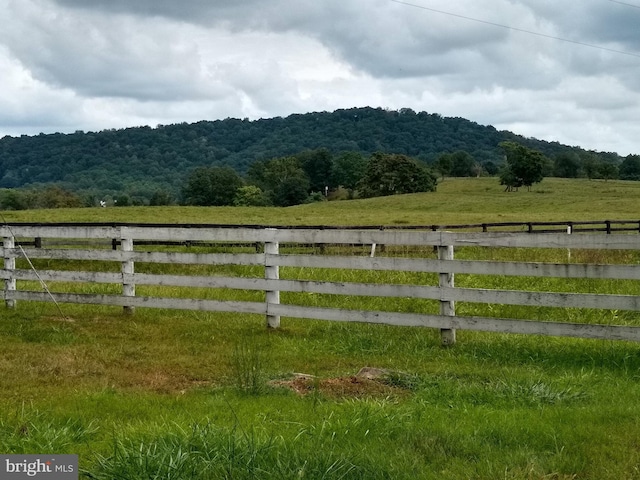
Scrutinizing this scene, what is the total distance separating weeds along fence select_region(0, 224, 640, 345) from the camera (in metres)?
8.44

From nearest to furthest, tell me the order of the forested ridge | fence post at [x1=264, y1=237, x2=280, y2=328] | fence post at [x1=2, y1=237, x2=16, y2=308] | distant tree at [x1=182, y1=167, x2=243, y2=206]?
fence post at [x1=264, y1=237, x2=280, y2=328]
fence post at [x1=2, y1=237, x2=16, y2=308]
distant tree at [x1=182, y1=167, x2=243, y2=206]
the forested ridge

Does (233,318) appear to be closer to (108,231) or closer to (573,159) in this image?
(108,231)

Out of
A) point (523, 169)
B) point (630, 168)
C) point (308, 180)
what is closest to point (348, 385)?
point (523, 169)

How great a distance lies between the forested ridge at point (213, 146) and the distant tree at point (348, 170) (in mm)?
17205

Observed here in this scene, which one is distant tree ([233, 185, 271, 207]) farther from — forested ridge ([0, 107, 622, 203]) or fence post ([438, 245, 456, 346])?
fence post ([438, 245, 456, 346])

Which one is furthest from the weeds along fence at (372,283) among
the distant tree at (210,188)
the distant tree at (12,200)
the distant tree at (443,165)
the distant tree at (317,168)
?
the distant tree at (317,168)

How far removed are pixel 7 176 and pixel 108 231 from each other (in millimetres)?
Result: 130592

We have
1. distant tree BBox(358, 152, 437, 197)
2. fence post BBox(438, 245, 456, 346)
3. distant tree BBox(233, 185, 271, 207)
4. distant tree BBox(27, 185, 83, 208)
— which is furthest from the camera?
distant tree BBox(358, 152, 437, 197)

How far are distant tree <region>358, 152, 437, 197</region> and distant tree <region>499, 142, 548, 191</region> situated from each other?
1149 centimetres

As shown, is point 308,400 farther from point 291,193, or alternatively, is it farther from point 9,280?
point 291,193

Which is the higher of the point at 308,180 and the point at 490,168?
the point at 490,168

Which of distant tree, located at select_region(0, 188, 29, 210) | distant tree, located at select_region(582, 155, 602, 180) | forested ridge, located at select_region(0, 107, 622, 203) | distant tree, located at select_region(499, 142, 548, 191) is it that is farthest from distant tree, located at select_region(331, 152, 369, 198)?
distant tree, located at select_region(0, 188, 29, 210)

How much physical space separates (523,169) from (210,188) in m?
44.3

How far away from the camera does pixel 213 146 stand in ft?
601
